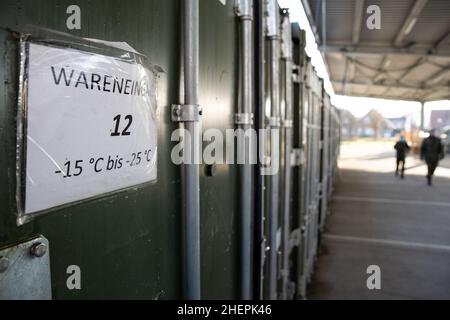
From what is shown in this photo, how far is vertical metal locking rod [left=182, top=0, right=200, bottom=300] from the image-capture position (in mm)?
1492

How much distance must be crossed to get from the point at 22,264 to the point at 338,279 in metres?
→ 4.79

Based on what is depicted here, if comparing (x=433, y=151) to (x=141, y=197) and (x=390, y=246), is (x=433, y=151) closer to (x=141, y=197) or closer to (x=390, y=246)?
(x=390, y=246)

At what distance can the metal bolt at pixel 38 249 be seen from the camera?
90 centimetres

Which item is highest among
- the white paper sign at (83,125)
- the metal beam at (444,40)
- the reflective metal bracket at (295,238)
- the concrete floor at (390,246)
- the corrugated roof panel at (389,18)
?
the corrugated roof panel at (389,18)

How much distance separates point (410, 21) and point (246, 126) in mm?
3506

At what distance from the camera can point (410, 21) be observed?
4.41m

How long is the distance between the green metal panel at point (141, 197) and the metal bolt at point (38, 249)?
0.11 feet

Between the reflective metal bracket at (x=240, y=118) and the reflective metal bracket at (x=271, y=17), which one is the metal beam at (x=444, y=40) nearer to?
the reflective metal bracket at (x=271, y=17)

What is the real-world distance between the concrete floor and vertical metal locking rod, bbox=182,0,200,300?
213 centimetres

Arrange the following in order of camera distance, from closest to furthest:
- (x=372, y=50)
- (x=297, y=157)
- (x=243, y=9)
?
(x=243, y=9) → (x=297, y=157) → (x=372, y=50)

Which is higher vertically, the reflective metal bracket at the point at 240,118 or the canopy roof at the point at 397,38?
the canopy roof at the point at 397,38

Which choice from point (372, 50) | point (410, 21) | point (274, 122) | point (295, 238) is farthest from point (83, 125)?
point (372, 50)

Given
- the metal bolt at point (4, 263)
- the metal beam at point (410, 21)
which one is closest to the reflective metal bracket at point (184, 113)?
the metal bolt at point (4, 263)

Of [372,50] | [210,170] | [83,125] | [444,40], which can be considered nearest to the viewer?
[83,125]
